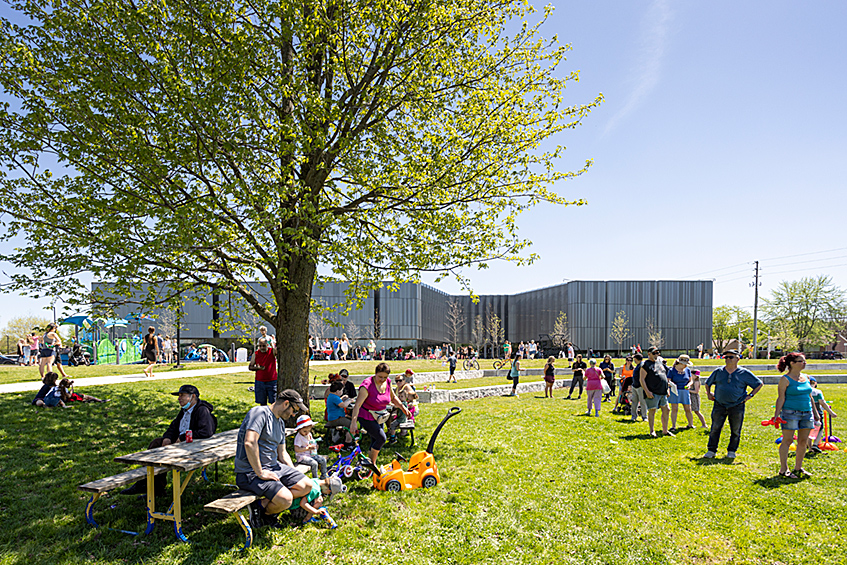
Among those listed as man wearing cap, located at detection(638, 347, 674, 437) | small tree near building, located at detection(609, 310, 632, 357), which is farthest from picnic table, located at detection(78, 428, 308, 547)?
small tree near building, located at detection(609, 310, 632, 357)

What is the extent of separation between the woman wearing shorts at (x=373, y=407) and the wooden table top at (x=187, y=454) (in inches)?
70.8

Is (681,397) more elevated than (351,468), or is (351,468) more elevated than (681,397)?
(681,397)

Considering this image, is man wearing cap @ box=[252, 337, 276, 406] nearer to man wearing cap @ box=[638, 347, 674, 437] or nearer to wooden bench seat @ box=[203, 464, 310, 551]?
wooden bench seat @ box=[203, 464, 310, 551]

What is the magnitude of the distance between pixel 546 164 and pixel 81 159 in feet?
27.6

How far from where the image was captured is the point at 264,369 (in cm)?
948

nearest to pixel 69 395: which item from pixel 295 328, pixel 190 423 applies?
pixel 295 328

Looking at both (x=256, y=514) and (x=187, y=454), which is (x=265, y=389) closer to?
(x=187, y=454)

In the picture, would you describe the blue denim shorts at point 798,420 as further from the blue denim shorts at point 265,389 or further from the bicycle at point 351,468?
the blue denim shorts at point 265,389

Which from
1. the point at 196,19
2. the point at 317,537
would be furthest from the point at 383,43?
the point at 317,537

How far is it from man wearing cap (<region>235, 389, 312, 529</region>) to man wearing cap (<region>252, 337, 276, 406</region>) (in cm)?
445

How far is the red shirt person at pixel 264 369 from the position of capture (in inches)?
372

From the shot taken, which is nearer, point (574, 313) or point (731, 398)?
point (731, 398)

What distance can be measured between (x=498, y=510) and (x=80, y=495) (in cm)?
513

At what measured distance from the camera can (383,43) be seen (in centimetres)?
906
